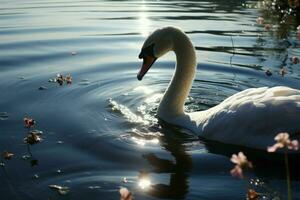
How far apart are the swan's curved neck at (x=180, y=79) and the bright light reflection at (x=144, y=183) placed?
8.29ft

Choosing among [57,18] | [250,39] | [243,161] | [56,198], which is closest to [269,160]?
[56,198]

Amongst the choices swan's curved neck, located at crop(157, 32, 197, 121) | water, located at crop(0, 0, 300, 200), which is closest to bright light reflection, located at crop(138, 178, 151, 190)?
water, located at crop(0, 0, 300, 200)

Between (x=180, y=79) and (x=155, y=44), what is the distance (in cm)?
73

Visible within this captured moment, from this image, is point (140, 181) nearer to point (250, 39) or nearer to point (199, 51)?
point (199, 51)

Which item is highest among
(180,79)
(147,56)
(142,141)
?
(147,56)

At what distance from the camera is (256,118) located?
6805 mm

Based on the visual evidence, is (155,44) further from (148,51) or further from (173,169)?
(173,169)

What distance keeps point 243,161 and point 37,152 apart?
418cm

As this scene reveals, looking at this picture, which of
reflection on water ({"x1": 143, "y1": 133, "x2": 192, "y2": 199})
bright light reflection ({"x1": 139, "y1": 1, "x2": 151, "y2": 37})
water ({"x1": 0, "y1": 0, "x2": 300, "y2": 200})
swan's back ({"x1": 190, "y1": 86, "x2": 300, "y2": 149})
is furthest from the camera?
bright light reflection ({"x1": 139, "y1": 1, "x2": 151, "y2": 37})

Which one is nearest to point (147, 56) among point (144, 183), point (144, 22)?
point (144, 183)

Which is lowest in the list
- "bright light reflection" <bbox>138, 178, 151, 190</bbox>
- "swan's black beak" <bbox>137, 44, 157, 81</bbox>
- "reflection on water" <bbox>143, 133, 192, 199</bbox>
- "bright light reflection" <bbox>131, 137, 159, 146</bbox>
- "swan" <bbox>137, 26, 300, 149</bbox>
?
"bright light reflection" <bbox>131, 137, 159, 146</bbox>

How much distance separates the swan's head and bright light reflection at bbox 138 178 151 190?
2.76 metres

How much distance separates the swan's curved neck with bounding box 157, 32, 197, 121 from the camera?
28.3 feet

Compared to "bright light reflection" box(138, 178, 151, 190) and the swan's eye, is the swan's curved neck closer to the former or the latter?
the swan's eye
